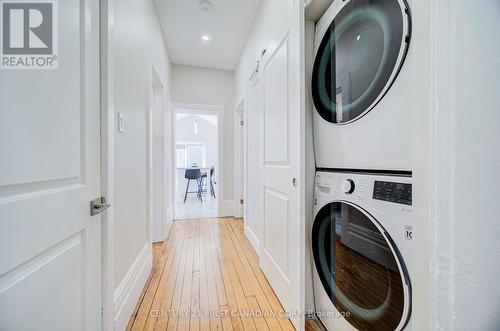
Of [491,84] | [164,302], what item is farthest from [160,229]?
[491,84]

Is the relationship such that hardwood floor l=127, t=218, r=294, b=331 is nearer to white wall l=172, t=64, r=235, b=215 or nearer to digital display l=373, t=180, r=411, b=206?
digital display l=373, t=180, r=411, b=206

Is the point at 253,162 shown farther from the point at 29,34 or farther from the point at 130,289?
the point at 29,34

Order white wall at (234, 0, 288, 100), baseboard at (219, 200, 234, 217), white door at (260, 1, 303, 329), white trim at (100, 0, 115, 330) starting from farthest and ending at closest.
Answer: baseboard at (219, 200, 234, 217) < white wall at (234, 0, 288, 100) < white door at (260, 1, 303, 329) < white trim at (100, 0, 115, 330)

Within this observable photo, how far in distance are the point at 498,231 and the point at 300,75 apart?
96cm

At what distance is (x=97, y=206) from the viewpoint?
837 millimetres

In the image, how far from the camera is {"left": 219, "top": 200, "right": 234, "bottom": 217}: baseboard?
11.5 feet

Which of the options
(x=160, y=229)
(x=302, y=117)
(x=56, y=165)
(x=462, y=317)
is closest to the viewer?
(x=462, y=317)

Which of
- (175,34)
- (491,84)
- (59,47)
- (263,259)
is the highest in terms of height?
(175,34)

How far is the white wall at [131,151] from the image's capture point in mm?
1161

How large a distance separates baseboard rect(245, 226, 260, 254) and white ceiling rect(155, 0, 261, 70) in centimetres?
262

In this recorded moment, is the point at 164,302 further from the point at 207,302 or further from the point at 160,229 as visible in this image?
the point at 160,229

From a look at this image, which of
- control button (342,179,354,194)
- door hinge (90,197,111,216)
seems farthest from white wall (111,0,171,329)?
control button (342,179,354,194)

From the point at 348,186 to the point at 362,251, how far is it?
277mm

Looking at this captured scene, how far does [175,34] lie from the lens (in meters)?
2.58
